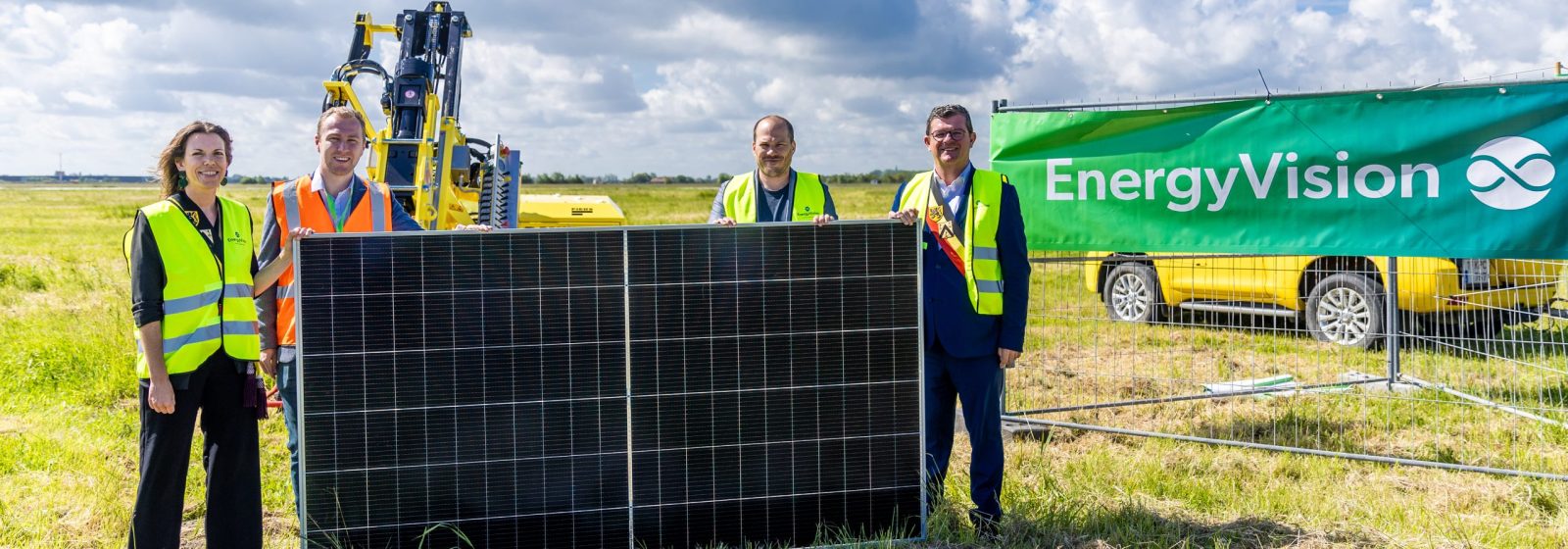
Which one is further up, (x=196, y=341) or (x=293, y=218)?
(x=293, y=218)

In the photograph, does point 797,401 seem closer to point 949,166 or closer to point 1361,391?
point 949,166

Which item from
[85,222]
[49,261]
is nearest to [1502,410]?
[49,261]

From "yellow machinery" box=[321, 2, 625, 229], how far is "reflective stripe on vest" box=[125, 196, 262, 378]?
706 centimetres

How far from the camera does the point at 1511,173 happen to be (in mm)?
6871

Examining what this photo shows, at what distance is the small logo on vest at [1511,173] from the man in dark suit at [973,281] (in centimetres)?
366

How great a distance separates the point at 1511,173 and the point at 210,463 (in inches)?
296

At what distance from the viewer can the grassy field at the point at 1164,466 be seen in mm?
5684

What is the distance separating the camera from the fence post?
29.2 feet

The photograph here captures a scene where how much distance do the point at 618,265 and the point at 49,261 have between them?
907 inches

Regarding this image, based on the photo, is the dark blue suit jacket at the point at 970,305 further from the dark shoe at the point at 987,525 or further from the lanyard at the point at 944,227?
the dark shoe at the point at 987,525

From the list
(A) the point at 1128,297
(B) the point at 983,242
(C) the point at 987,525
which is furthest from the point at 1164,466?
(A) the point at 1128,297

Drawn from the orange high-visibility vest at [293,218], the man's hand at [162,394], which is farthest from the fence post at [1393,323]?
the man's hand at [162,394]

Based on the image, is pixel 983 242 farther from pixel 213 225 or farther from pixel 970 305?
pixel 213 225

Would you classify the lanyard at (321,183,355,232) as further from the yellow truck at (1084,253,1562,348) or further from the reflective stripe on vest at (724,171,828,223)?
the yellow truck at (1084,253,1562,348)
